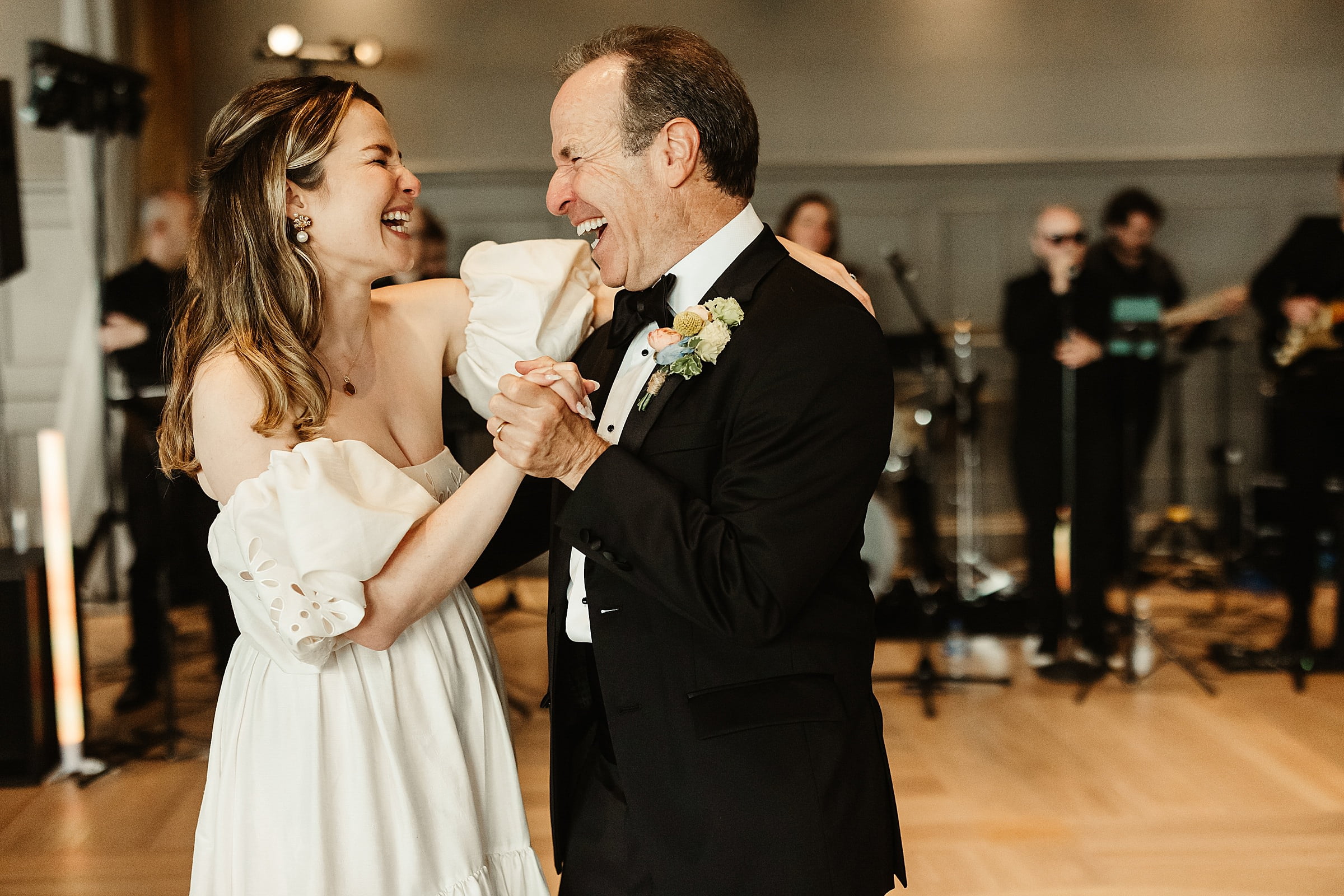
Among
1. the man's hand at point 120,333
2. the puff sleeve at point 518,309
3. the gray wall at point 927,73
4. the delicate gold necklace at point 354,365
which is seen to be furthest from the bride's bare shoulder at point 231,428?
the gray wall at point 927,73

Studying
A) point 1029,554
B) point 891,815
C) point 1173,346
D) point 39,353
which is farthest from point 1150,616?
point 39,353

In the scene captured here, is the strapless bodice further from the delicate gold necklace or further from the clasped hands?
the clasped hands

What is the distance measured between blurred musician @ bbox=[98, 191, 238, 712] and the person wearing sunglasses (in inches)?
137

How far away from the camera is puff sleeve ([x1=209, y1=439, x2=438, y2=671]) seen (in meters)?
1.55

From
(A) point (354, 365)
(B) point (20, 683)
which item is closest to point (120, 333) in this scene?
(B) point (20, 683)

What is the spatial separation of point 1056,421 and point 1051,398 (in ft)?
0.35

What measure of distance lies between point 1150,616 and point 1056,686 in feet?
4.88

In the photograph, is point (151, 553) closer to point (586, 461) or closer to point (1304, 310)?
point (586, 461)

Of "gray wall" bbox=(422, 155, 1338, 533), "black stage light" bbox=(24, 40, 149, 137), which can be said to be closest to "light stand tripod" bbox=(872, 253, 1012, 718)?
"gray wall" bbox=(422, 155, 1338, 533)

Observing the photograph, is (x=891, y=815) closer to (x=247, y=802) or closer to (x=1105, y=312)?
(x=247, y=802)

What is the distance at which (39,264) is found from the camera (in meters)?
6.91

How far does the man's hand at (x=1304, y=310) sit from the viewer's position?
4984 millimetres

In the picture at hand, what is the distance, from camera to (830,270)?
6.29ft

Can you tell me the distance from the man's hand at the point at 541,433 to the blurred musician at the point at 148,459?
3317 mm
